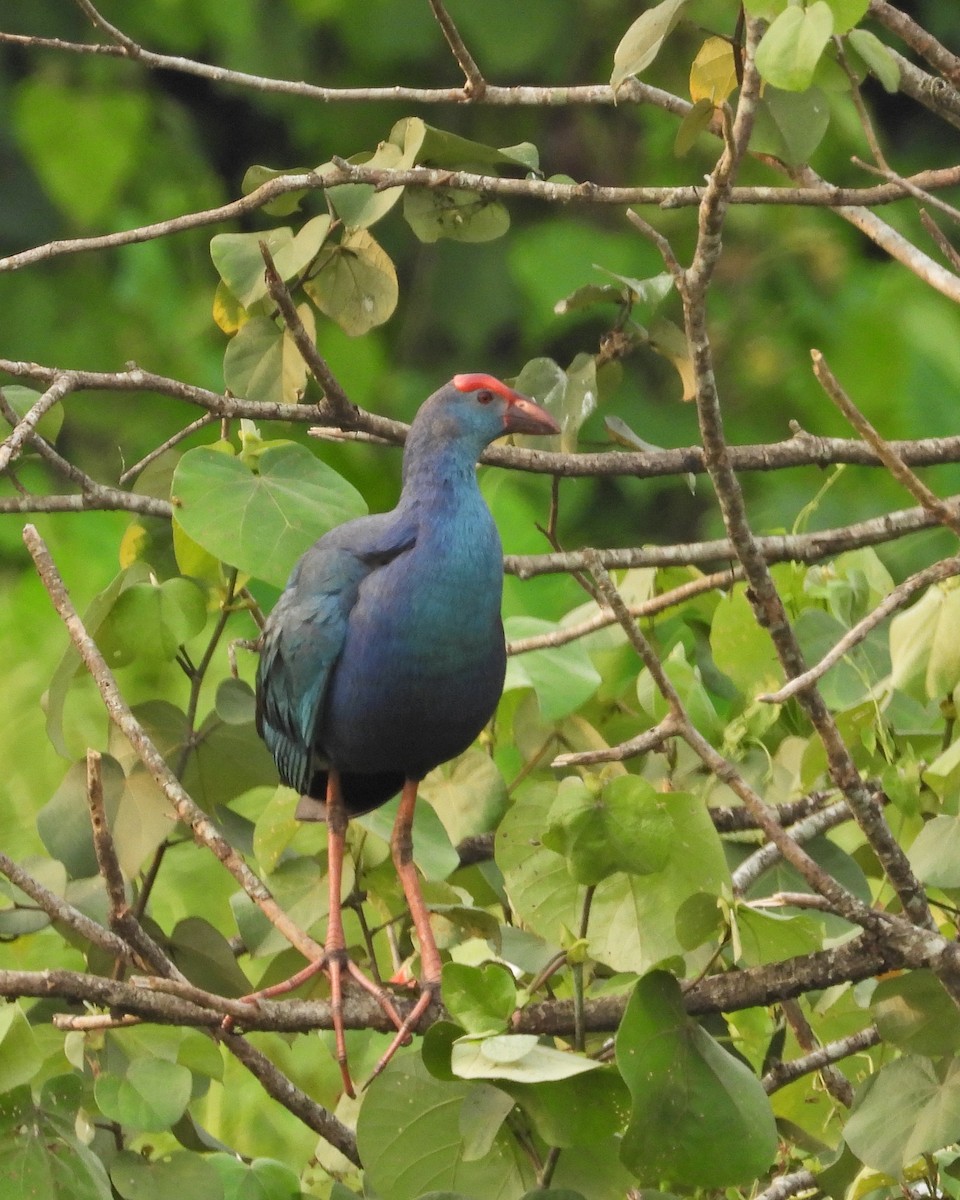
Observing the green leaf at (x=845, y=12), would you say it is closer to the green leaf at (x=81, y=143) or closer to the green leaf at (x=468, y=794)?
the green leaf at (x=468, y=794)

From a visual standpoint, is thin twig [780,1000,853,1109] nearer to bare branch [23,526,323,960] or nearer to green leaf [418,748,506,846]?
green leaf [418,748,506,846]

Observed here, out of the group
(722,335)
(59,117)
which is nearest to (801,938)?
(722,335)

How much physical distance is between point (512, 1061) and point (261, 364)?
0.78m

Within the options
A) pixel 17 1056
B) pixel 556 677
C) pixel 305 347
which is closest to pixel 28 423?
pixel 305 347

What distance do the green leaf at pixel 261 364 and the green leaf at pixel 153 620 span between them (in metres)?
0.21

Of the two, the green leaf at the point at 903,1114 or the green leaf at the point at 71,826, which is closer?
the green leaf at the point at 903,1114

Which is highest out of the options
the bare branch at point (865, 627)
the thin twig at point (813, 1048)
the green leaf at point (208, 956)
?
the bare branch at point (865, 627)

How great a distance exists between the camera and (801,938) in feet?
3.92

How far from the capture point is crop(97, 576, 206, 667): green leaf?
1.51m

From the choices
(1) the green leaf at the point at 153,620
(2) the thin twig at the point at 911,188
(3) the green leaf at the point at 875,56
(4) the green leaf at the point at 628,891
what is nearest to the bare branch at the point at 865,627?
(4) the green leaf at the point at 628,891

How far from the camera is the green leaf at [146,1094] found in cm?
125

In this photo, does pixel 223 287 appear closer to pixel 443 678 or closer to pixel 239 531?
pixel 239 531

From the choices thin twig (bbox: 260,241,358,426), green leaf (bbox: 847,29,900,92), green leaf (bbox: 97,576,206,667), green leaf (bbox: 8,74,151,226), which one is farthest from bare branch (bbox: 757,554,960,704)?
green leaf (bbox: 8,74,151,226)

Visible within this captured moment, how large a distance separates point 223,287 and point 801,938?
35.1 inches
